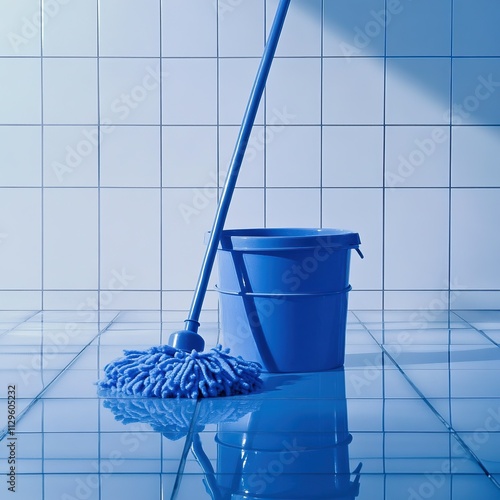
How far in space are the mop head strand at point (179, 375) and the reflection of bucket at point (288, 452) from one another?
88 mm

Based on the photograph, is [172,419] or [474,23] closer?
[172,419]

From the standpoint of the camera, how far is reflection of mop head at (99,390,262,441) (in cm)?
144

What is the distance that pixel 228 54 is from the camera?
2.66 meters

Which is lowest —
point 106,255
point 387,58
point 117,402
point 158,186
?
point 117,402

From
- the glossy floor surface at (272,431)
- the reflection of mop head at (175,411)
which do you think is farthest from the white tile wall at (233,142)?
the reflection of mop head at (175,411)

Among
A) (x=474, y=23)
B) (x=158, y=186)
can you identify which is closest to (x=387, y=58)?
(x=474, y=23)

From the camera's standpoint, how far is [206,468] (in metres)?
1.21

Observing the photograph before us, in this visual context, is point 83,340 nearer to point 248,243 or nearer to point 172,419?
point 248,243

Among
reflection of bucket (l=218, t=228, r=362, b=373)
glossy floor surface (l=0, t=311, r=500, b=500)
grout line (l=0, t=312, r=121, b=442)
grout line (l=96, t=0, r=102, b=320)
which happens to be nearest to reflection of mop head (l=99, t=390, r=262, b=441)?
glossy floor surface (l=0, t=311, r=500, b=500)

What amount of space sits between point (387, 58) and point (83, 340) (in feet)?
3.96

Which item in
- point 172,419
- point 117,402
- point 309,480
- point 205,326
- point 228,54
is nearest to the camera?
point 309,480

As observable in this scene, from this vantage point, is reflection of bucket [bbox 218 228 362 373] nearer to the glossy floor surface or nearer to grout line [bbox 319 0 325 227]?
the glossy floor surface

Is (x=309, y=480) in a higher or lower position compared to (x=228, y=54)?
lower

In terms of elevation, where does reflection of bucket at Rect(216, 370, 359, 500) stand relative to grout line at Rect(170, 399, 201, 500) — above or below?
above
